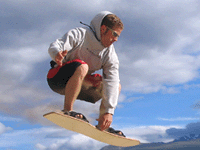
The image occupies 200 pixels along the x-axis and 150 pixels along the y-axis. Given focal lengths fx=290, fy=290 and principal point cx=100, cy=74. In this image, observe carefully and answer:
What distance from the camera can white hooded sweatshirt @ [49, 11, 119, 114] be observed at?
5836mm

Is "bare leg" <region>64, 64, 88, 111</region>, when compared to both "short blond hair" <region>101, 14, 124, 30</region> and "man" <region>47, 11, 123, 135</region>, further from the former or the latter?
"short blond hair" <region>101, 14, 124, 30</region>

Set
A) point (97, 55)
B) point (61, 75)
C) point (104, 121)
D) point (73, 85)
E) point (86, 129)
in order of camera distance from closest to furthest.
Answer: point (73, 85), point (61, 75), point (86, 129), point (104, 121), point (97, 55)

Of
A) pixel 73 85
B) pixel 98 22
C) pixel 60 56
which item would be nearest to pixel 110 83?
pixel 73 85

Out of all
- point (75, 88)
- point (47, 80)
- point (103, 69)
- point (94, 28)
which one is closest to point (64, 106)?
point (75, 88)

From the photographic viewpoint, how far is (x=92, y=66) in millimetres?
6133

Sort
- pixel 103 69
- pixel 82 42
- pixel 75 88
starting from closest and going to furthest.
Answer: pixel 75 88, pixel 82 42, pixel 103 69

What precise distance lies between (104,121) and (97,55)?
137cm

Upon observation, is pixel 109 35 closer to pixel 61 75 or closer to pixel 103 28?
pixel 103 28

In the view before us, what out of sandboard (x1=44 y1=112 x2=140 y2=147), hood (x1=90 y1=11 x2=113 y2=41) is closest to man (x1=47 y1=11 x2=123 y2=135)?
hood (x1=90 y1=11 x2=113 y2=41)

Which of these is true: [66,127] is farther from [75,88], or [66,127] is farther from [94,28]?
[94,28]

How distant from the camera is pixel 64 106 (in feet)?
18.5

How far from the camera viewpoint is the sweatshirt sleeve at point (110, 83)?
6047 millimetres

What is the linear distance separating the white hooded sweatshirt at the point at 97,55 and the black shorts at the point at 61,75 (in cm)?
27

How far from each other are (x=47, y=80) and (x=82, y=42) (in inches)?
44.2
